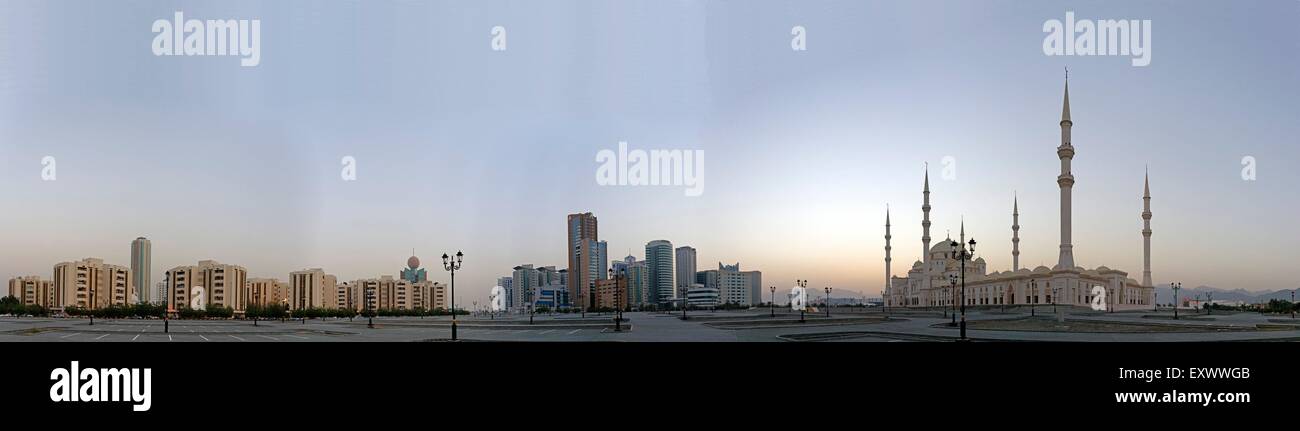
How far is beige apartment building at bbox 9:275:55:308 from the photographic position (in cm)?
11069

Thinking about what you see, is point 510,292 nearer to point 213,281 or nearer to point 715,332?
point 213,281

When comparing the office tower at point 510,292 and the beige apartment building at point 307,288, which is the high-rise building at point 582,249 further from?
the beige apartment building at point 307,288

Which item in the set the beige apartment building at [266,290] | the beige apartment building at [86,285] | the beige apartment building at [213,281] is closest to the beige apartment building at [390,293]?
the beige apartment building at [266,290]

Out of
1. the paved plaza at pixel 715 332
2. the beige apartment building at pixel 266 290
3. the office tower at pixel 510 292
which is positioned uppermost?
the paved plaza at pixel 715 332

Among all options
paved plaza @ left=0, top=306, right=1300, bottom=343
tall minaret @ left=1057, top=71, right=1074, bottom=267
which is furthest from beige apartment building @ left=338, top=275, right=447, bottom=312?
tall minaret @ left=1057, top=71, right=1074, bottom=267

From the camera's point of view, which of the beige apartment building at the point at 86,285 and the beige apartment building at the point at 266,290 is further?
the beige apartment building at the point at 266,290

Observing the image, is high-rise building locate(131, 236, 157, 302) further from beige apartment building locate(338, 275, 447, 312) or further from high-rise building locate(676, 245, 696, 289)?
high-rise building locate(676, 245, 696, 289)

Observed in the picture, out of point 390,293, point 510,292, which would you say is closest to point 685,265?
point 510,292

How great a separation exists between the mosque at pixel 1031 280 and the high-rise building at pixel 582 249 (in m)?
57.3

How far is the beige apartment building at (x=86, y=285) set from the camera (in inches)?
4001
